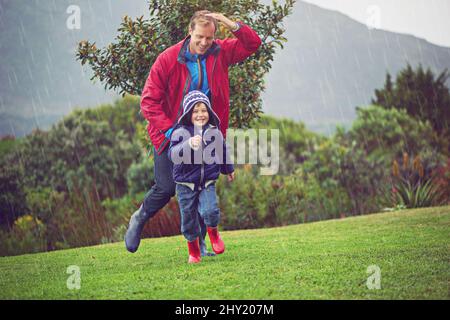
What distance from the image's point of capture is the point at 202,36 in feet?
18.2

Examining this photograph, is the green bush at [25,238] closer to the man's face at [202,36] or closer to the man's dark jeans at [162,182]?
the man's dark jeans at [162,182]

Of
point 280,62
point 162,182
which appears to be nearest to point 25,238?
point 162,182

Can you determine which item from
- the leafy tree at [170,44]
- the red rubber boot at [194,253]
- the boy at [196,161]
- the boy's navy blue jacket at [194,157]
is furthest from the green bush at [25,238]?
the boy's navy blue jacket at [194,157]

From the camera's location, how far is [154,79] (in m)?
5.71

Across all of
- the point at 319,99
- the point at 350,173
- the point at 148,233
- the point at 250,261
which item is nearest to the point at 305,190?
the point at 350,173

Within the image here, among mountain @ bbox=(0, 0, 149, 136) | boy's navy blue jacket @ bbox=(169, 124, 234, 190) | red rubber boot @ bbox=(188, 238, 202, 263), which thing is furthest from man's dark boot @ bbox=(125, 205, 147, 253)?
mountain @ bbox=(0, 0, 149, 136)

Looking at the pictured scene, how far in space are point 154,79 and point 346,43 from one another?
5496 cm

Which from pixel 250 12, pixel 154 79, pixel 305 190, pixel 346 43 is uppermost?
pixel 346 43

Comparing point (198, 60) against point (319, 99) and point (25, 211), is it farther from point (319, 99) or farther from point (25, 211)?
point (319, 99)

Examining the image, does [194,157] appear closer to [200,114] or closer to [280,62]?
[200,114]

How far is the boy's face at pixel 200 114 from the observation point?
550 cm

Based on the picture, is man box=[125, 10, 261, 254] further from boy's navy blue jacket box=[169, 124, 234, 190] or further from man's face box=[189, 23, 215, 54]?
boy's navy blue jacket box=[169, 124, 234, 190]

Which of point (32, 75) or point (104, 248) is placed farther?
point (32, 75)

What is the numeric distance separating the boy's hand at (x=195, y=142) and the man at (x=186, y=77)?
0.42m
